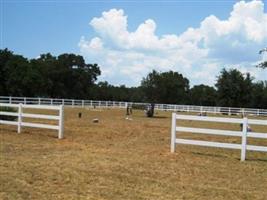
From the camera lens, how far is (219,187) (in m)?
9.77

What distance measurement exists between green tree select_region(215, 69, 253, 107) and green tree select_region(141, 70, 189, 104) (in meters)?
22.7

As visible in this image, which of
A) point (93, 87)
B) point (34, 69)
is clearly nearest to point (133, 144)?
point (34, 69)

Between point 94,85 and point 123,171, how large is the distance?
118m

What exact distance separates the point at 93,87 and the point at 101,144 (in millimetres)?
110440

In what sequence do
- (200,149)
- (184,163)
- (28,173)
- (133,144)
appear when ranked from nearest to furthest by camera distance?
(28,173) → (184,163) → (200,149) → (133,144)

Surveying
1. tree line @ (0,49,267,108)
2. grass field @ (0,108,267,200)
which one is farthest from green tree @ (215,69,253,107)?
grass field @ (0,108,267,200)

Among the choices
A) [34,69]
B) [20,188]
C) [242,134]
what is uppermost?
[34,69]

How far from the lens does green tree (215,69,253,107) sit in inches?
3457

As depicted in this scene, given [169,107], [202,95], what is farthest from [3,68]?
[202,95]

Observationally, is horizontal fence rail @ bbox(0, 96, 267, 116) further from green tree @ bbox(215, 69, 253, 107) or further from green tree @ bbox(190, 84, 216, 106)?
green tree @ bbox(190, 84, 216, 106)

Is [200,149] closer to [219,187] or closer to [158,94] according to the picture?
[219,187]

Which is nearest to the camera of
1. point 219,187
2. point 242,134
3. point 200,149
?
point 219,187

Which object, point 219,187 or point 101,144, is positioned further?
point 101,144

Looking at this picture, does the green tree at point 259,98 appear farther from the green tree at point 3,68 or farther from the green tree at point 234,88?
the green tree at point 3,68
